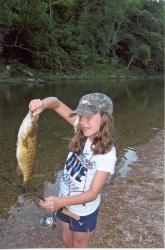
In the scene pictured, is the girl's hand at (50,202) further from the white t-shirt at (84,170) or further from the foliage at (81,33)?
the foliage at (81,33)

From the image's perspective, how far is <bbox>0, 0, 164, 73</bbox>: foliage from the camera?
1497 inches

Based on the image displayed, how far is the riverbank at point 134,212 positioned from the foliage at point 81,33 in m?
26.6

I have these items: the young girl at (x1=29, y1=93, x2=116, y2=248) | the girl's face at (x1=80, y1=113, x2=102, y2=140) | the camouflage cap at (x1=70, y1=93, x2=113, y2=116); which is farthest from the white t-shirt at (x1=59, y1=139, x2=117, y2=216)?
the camouflage cap at (x1=70, y1=93, x2=113, y2=116)

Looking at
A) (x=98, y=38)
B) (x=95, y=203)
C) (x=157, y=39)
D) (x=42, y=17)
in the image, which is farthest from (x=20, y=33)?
→ (x=95, y=203)

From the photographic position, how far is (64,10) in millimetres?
49531

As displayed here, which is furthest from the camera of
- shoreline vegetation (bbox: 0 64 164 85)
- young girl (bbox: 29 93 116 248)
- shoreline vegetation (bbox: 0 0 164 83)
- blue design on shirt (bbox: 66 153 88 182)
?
shoreline vegetation (bbox: 0 0 164 83)

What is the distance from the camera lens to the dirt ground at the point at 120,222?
5465mm

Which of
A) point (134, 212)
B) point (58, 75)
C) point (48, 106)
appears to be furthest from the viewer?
point (58, 75)

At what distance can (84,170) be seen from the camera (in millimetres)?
3264

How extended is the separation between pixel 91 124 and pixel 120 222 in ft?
11.3

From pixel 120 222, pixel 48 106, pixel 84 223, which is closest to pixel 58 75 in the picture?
pixel 120 222

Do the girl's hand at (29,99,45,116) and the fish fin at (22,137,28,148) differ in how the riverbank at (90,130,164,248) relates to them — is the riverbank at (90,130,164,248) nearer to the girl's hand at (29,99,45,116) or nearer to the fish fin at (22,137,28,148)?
the fish fin at (22,137,28,148)

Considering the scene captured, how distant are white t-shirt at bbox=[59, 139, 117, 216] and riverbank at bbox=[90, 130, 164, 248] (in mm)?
2240

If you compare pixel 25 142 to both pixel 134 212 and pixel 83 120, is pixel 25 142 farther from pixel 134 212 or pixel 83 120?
pixel 134 212
